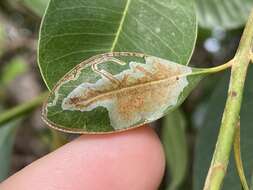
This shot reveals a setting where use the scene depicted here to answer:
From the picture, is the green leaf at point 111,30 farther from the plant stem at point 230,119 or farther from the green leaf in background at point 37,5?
the green leaf in background at point 37,5

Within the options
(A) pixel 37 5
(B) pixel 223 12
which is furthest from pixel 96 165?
→ (B) pixel 223 12

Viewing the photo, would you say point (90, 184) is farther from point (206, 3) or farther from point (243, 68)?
point (206, 3)

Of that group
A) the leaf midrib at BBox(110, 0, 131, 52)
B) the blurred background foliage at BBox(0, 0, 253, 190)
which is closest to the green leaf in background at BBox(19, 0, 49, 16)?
the blurred background foliage at BBox(0, 0, 253, 190)

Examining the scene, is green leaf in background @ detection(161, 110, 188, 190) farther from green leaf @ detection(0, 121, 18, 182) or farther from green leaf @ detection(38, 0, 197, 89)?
green leaf @ detection(38, 0, 197, 89)

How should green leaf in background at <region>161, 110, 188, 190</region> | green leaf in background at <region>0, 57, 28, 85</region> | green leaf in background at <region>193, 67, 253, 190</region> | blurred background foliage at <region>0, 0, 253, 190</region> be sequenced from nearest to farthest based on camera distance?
green leaf in background at <region>193, 67, 253, 190</region>, blurred background foliage at <region>0, 0, 253, 190</region>, green leaf in background at <region>161, 110, 188, 190</region>, green leaf in background at <region>0, 57, 28, 85</region>

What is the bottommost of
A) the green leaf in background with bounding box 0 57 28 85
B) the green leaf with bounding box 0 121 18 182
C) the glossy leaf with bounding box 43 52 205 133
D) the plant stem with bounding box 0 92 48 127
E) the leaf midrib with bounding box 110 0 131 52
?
the green leaf in background with bounding box 0 57 28 85

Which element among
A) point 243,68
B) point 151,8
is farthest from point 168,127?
point 243,68

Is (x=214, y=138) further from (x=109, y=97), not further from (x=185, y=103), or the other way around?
(x=185, y=103)
